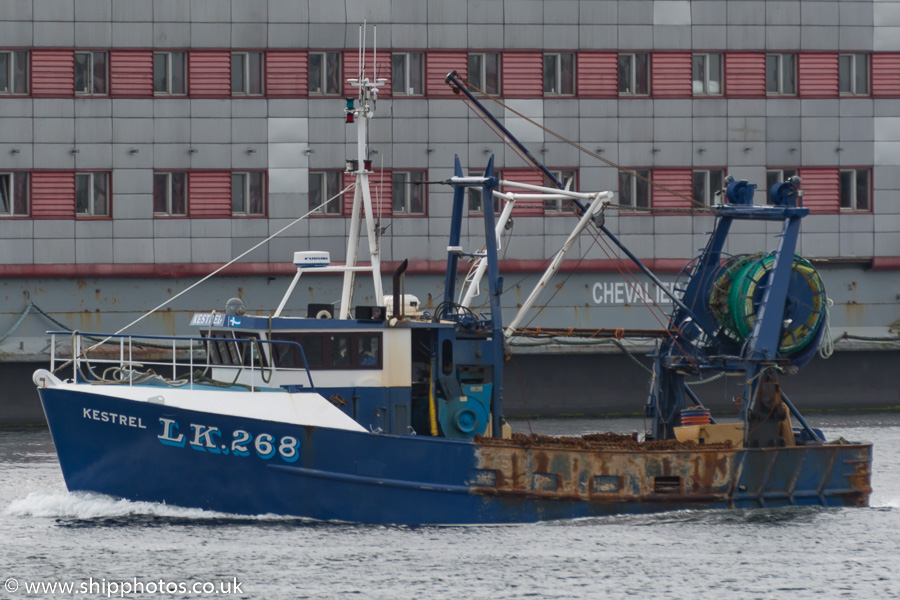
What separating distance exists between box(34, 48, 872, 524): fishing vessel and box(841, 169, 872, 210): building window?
18837 mm

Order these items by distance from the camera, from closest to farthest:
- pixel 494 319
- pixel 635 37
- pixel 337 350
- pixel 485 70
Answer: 1. pixel 337 350
2. pixel 494 319
3. pixel 485 70
4. pixel 635 37

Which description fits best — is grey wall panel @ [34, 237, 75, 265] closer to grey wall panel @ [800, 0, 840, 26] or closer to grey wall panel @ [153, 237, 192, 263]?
grey wall panel @ [153, 237, 192, 263]

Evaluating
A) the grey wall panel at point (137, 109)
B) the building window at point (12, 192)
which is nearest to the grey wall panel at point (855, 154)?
the grey wall panel at point (137, 109)

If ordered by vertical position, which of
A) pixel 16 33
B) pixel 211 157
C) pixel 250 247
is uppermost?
pixel 16 33

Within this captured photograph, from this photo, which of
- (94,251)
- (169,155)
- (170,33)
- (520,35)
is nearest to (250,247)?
(169,155)

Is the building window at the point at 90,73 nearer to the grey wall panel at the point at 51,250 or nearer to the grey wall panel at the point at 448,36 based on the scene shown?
the grey wall panel at the point at 51,250

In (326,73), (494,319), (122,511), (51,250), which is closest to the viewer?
(122,511)

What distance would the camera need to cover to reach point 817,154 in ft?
143

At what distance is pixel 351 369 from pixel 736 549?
24.1ft

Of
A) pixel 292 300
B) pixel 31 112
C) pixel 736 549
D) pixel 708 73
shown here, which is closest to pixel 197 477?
pixel 736 549

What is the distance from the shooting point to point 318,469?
75.4ft

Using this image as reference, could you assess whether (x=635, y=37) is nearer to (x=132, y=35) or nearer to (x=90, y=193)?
(x=132, y=35)

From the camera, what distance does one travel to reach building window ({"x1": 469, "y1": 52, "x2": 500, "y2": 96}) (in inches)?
1660

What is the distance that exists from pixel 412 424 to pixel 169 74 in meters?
20.3
